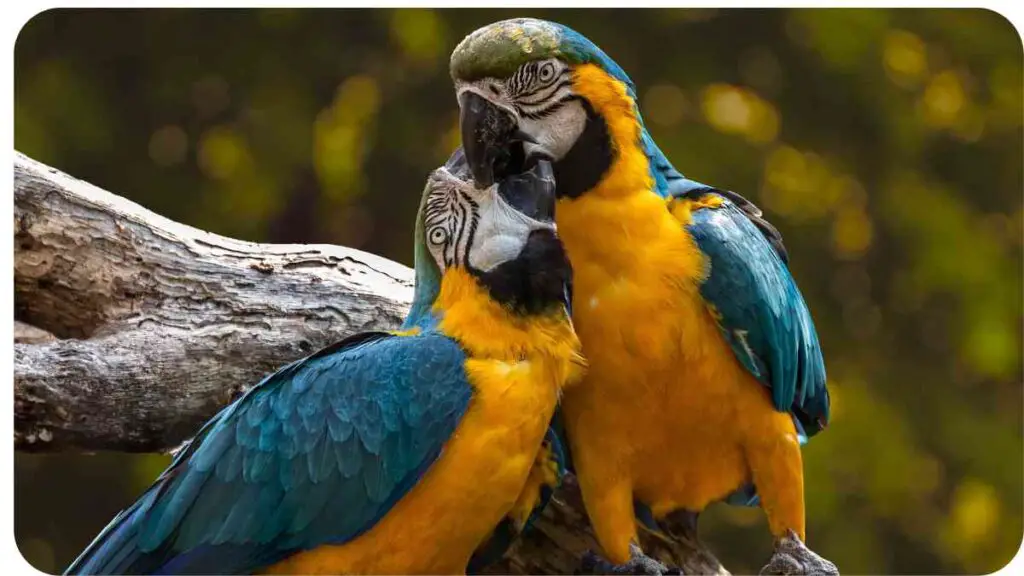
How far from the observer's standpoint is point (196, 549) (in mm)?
2467

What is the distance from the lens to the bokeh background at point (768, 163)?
5.52 m

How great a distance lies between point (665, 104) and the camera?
577 centimetres

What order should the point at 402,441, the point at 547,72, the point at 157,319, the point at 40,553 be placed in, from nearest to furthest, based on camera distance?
the point at 402,441 < the point at 547,72 < the point at 157,319 < the point at 40,553

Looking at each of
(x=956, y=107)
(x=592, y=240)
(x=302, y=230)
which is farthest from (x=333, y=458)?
(x=956, y=107)

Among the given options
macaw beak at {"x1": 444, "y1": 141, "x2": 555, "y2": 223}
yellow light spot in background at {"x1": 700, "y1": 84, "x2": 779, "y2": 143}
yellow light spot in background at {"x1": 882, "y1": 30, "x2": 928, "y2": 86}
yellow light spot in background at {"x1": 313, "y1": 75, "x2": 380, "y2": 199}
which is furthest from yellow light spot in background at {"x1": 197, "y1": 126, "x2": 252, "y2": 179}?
macaw beak at {"x1": 444, "y1": 141, "x2": 555, "y2": 223}

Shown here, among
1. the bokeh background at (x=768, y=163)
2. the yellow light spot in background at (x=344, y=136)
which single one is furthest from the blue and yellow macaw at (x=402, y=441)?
the yellow light spot in background at (x=344, y=136)

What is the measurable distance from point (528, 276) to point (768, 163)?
343 centimetres

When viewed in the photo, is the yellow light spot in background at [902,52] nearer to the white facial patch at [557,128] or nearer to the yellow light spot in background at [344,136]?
the yellow light spot in background at [344,136]

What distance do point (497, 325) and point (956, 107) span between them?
427 centimetres

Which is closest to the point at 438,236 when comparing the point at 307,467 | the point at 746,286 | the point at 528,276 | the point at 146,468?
the point at 528,276

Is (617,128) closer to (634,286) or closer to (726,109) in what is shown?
(634,286)

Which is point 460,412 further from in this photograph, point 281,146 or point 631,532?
point 281,146

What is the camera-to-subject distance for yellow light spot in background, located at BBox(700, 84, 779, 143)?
5.68 metres

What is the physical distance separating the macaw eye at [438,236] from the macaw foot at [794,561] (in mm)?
1029
